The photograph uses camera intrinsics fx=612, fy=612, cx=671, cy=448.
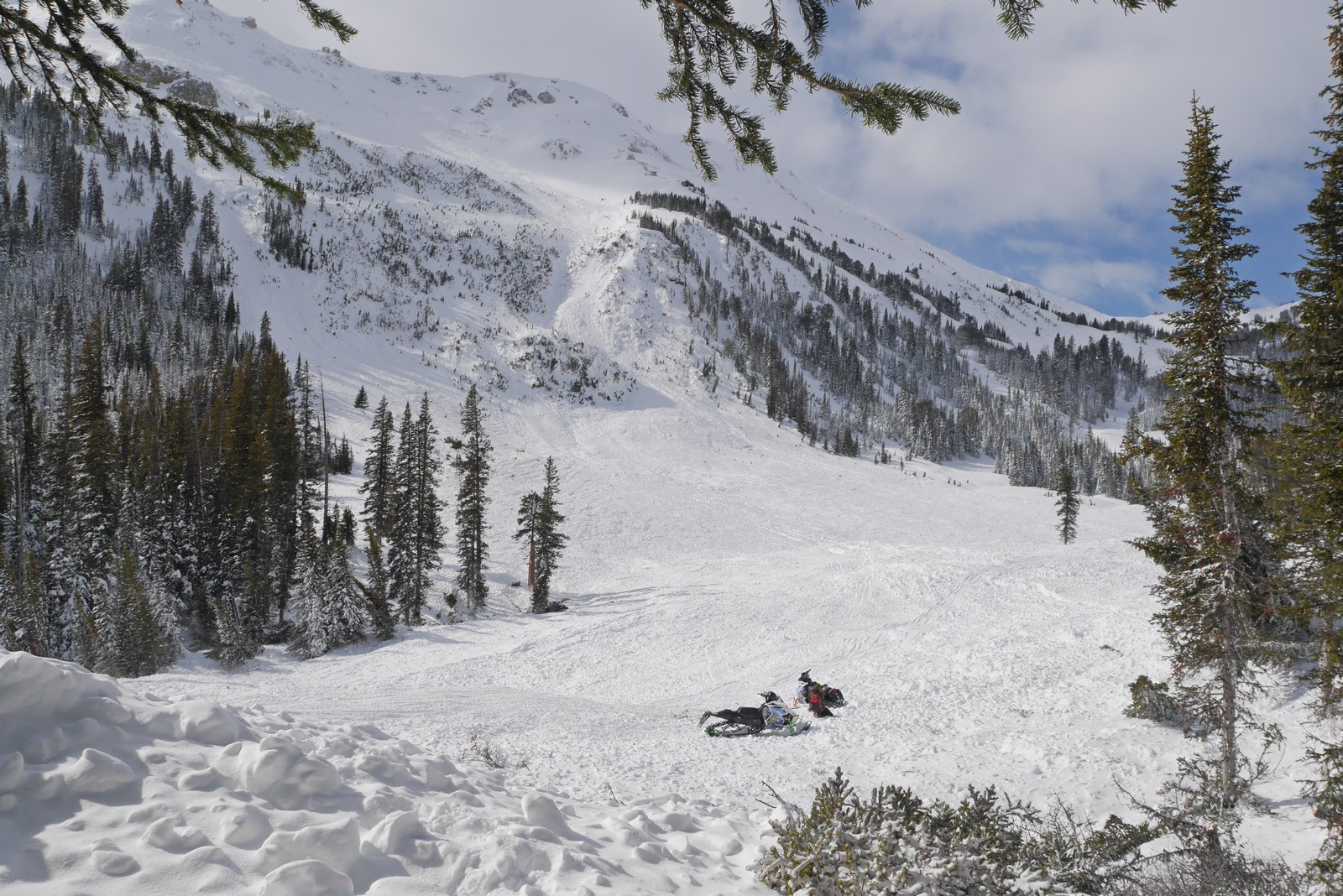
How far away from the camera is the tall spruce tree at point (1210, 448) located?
1093 centimetres

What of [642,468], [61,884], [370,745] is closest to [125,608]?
[370,745]

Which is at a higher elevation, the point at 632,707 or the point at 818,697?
the point at 818,697

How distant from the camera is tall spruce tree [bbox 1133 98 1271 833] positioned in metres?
10.9

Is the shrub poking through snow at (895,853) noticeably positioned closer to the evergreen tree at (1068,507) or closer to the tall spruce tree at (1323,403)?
the tall spruce tree at (1323,403)

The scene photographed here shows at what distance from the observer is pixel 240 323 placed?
3371 inches

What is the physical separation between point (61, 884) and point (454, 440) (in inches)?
2249

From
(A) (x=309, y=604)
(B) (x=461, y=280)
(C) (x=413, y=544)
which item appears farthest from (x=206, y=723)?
(B) (x=461, y=280)

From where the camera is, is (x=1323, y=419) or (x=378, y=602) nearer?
(x=1323, y=419)

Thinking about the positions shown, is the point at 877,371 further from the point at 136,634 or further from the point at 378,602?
the point at 136,634

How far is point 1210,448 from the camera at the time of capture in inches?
439

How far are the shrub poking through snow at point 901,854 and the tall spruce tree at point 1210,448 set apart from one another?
8.69 m

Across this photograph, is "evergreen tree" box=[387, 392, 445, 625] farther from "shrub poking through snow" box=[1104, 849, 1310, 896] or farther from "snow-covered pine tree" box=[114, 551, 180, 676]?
"shrub poking through snow" box=[1104, 849, 1310, 896]

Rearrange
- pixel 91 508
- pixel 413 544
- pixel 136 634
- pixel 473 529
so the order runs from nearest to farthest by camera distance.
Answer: pixel 136 634 → pixel 91 508 → pixel 413 544 → pixel 473 529

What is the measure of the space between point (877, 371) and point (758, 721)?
150553 mm
